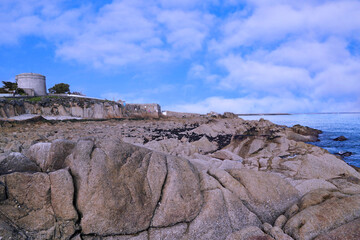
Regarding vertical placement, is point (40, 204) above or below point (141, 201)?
above

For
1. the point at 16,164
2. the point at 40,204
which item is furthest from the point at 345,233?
the point at 16,164

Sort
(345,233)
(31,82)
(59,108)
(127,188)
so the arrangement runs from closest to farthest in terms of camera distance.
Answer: (345,233) < (127,188) < (59,108) < (31,82)

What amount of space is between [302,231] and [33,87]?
56110 millimetres

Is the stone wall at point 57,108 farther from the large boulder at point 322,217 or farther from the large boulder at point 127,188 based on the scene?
the large boulder at point 322,217

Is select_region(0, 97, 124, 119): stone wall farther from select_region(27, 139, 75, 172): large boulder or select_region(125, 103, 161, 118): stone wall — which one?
select_region(27, 139, 75, 172): large boulder

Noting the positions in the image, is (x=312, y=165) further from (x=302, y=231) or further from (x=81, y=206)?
(x=81, y=206)

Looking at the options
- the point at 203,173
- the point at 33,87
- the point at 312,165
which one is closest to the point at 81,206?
the point at 203,173

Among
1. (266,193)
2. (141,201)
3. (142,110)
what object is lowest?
Result: (266,193)

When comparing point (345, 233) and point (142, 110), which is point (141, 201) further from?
point (142, 110)

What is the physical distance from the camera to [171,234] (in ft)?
18.4

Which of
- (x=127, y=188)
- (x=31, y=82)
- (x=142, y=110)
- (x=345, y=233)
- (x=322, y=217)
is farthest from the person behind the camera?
(x=142, y=110)

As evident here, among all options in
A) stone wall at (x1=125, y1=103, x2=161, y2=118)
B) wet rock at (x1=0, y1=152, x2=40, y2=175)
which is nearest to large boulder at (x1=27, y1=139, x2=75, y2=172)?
wet rock at (x1=0, y1=152, x2=40, y2=175)

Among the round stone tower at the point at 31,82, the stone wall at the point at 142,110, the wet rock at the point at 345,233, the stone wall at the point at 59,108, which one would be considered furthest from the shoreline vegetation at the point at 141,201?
the round stone tower at the point at 31,82

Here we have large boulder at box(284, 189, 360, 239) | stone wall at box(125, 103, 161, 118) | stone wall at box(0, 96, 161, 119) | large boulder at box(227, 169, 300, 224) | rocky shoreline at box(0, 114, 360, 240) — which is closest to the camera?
rocky shoreline at box(0, 114, 360, 240)
